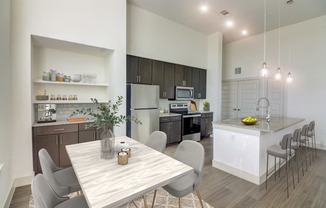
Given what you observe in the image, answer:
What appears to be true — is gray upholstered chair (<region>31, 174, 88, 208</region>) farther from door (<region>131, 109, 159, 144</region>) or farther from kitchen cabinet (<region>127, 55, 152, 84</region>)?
kitchen cabinet (<region>127, 55, 152, 84</region>)

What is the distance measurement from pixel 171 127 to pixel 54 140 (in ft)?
8.91

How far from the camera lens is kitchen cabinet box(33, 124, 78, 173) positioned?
2.73 metres

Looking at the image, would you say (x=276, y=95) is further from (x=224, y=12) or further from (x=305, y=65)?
(x=224, y=12)

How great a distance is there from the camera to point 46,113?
120 inches

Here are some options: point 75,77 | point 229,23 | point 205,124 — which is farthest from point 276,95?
point 75,77

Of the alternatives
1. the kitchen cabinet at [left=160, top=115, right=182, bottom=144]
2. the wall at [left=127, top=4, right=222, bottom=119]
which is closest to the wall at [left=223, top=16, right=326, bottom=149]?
the wall at [left=127, top=4, right=222, bottom=119]

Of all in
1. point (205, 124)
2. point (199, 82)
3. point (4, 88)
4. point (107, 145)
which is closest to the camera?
point (107, 145)

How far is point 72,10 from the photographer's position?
116 inches

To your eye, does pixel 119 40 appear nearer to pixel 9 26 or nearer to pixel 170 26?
pixel 9 26

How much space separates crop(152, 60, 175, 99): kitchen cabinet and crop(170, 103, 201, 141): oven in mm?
517

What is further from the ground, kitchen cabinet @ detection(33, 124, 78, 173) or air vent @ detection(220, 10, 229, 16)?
air vent @ detection(220, 10, 229, 16)

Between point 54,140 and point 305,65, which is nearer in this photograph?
point 54,140

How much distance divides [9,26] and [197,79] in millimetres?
4676

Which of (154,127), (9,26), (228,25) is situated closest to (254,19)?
(228,25)
